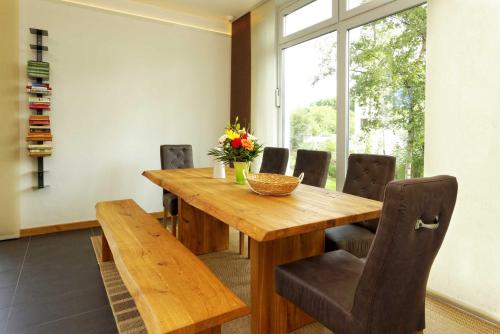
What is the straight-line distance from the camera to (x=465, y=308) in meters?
2.06

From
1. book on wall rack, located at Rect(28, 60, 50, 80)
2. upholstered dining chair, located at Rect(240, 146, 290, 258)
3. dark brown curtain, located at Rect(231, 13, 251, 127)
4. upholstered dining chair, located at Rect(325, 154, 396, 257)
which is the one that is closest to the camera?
upholstered dining chair, located at Rect(325, 154, 396, 257)

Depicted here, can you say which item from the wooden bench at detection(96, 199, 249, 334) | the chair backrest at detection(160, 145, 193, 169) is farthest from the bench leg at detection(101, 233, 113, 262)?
the chair backrest at detection(160, 145, 193, 169)

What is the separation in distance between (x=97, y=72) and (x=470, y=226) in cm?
410

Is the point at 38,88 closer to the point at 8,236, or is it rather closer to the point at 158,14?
the point at 8,236

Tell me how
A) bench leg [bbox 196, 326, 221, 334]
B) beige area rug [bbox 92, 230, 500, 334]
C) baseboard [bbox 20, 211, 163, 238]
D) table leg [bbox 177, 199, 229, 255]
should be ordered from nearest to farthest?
bench leg [bbox 196, 326, 221, 334], beige area rug [bbox 92, 230, 500, 334], table leg [bbox 177, 199, 229, 255], baseboard [bbox 20, 211, 163, 238]

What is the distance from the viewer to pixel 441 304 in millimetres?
2170

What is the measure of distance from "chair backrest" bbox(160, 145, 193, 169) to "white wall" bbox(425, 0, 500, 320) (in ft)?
8.50

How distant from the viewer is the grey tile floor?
1.89 metres

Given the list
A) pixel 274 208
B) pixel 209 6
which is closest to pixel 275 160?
pixel 274 208

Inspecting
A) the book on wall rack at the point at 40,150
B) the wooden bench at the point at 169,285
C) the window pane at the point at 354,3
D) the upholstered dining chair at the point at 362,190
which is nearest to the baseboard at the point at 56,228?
the book on wall rack at the point at 40,150

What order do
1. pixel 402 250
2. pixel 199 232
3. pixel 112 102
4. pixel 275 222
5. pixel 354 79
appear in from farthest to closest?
pixel 112 102
pixel 354 79
pixel 199 232
pixel 275 222
pixel 402 250

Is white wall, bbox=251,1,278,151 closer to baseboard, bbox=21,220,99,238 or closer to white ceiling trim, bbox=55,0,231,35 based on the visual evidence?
white ceiling trim, bbox=55,0,231,35

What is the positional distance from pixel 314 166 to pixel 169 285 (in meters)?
1.80

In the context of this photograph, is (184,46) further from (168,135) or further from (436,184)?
(436,184)
